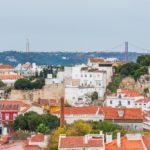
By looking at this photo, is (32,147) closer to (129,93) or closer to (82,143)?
(82,143)

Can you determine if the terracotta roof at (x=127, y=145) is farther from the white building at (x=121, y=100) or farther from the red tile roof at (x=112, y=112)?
the white building at (x=121, y=100)

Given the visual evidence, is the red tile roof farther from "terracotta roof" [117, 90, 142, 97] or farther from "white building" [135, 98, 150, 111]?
"terracotta roof" [117, 90, 142, 97]

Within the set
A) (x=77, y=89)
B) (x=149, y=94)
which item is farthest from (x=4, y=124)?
(x=149, y=94)

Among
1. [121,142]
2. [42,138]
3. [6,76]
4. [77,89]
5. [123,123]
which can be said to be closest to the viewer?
[121,142]

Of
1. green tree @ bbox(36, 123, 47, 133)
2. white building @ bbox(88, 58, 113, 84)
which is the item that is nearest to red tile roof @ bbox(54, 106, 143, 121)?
green tree @ bbox(36, 123, 47, 133)

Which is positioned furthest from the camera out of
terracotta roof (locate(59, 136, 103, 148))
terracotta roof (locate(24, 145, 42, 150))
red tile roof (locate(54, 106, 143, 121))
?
red tile roof (locate(54, 106, 143, 121))

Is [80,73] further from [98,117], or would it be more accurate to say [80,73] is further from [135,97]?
[98,117]

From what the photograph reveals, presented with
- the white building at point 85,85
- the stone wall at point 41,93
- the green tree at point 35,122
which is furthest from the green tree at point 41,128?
the stone wall at point 41,93

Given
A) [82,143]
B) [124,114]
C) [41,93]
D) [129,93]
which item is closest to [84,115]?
[124,114]
